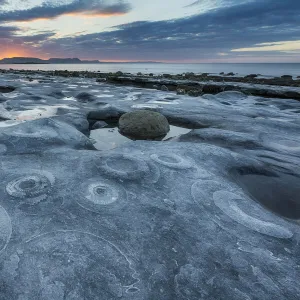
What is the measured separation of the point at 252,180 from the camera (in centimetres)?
471

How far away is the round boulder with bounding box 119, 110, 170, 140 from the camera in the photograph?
25.8 ft

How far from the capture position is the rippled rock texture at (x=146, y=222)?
7.29ft

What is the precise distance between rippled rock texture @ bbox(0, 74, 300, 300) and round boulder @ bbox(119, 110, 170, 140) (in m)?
2.13

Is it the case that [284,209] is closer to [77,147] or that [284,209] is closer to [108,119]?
[77,147]

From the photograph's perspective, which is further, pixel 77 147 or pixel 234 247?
pixel 77 147

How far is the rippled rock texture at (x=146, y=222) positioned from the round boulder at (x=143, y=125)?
2.13m

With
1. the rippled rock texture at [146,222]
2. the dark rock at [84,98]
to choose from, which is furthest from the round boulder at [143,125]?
the dark rock at [84,98]

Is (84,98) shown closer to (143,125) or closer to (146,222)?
(143,125)

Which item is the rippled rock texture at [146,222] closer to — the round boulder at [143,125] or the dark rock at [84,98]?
the round boulder at [143,125]

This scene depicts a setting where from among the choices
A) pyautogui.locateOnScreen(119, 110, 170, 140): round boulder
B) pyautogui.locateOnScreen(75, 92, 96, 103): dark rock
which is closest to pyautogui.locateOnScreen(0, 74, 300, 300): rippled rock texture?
pyautogui.locateOnScreen(119, 110, 170, 140): round boulder

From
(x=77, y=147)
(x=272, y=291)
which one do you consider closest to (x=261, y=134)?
(x=77, y=147)

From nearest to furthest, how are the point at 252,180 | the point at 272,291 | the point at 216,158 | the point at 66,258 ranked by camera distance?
the point at 272,291
the point at 66,258
the point at 252,180
the point at 216,158

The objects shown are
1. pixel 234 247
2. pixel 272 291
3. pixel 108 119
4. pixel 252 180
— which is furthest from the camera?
pixel 108 119

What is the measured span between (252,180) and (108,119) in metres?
6.77
